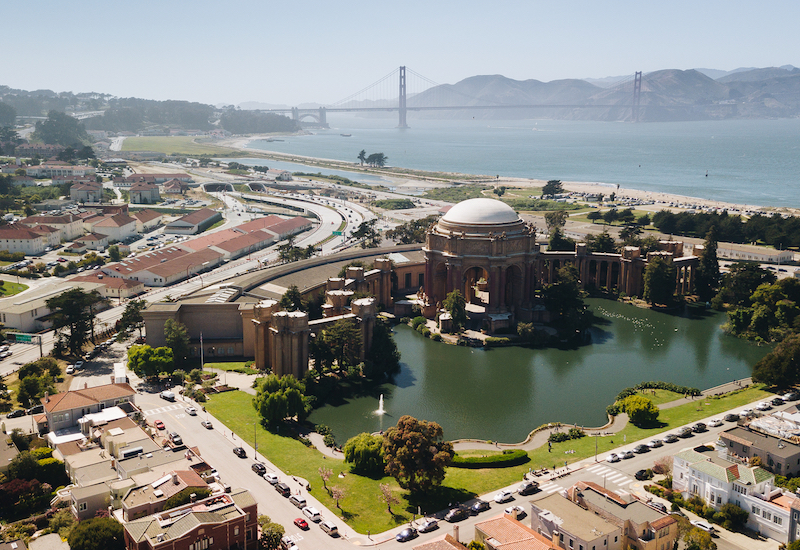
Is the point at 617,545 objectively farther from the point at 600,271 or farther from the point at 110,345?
the point at 600,271

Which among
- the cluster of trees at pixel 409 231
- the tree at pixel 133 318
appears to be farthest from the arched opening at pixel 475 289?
the tree at pixel 133 318

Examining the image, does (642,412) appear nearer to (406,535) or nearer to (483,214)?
(406,535)

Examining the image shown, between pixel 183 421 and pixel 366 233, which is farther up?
pixel 366 233

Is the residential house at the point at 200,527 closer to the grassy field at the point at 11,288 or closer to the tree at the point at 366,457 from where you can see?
the tree at the point at 366,457

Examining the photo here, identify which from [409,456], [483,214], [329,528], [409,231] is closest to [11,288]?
[409,231]

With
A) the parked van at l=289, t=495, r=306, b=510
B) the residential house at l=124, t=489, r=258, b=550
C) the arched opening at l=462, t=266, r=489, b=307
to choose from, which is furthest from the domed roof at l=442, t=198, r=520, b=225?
the residential house at l=124, t=489, r=258, b=550

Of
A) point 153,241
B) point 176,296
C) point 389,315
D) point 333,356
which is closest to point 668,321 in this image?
point 389,315
